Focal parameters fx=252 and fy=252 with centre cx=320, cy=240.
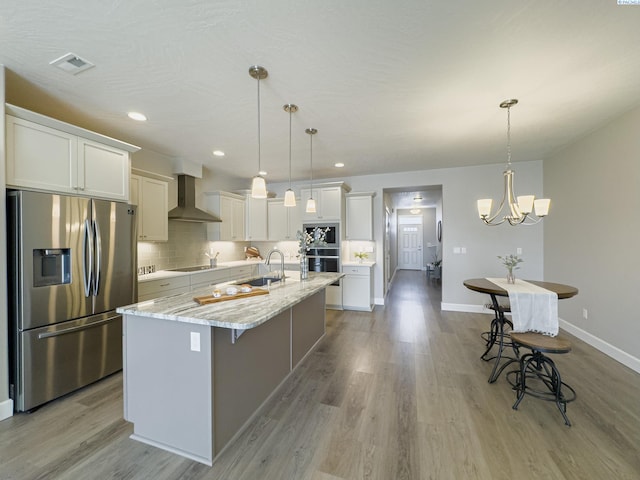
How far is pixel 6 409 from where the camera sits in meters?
1.97

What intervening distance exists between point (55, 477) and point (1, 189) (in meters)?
2.03

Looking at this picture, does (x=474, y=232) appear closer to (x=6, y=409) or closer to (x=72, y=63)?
(x=72, y=63)

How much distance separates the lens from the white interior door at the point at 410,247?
11.1 meters

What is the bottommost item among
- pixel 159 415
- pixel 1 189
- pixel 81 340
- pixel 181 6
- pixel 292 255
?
pixel 159 415

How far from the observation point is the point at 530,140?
3.48m

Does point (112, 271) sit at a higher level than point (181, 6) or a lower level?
lower

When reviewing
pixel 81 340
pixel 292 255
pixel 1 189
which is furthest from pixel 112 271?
pixel 292 255

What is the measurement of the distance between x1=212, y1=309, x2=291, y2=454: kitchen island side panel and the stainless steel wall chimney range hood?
2.67 m

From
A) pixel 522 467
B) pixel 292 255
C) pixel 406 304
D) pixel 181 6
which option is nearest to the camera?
pixel 181 6

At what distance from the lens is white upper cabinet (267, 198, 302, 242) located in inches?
218

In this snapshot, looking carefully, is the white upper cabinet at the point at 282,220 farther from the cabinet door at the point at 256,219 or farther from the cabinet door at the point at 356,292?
the cabinet door at the point at 356,292

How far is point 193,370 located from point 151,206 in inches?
112

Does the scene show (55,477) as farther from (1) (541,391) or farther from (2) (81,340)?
(1) (541,391)

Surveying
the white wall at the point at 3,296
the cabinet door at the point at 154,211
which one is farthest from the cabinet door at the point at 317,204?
the white wall at the point at 3,296
